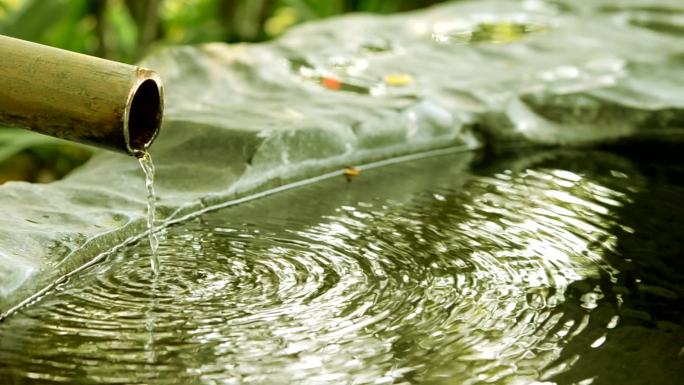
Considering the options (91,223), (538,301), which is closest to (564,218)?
(538,301)

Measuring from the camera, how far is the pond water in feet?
6.80

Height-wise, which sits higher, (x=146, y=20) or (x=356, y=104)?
(x=146, y=20)

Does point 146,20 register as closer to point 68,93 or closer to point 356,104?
point 356,104

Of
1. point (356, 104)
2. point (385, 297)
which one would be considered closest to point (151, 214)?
point (385, 297)

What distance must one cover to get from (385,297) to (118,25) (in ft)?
14.6

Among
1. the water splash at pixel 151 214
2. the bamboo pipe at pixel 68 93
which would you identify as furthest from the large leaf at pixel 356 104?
the bamboo pipe at pixel 68 93

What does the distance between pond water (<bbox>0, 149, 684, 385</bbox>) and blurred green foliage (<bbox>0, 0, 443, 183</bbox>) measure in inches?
77.8

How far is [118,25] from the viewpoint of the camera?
642cm

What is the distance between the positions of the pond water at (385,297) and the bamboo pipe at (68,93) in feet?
1.27

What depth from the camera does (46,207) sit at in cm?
273

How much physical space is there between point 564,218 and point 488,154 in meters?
0.89

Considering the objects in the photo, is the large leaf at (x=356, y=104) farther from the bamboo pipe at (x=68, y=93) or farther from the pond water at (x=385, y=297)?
the bamboo pipe at (x=68, y=93)

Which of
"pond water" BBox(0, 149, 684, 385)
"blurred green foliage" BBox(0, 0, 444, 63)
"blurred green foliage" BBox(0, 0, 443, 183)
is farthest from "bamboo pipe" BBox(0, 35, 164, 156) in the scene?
"blurred green foliage" BBox(0, 0, 444, 63)

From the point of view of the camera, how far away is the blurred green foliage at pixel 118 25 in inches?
187
